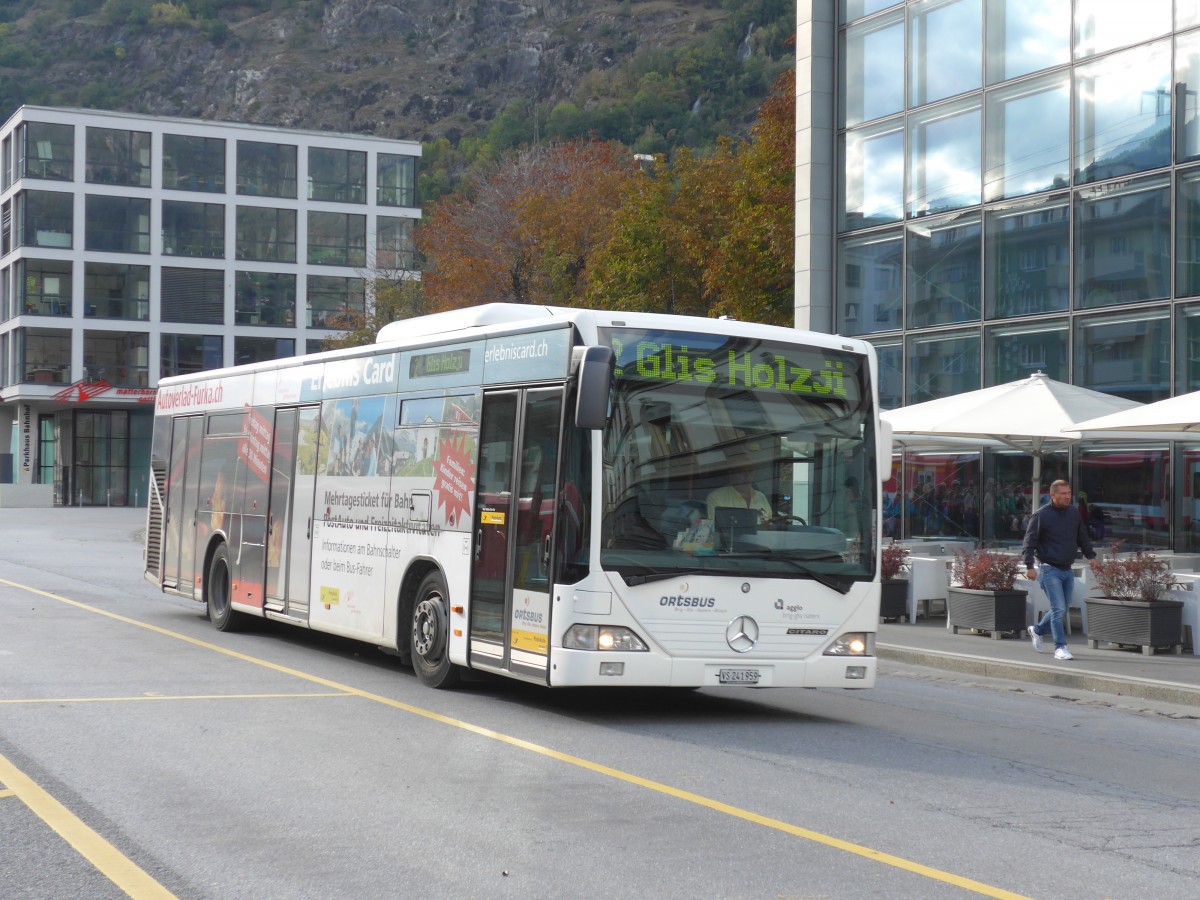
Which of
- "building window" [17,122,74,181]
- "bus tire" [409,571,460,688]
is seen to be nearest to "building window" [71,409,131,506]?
"building window" [17,122,74,181]

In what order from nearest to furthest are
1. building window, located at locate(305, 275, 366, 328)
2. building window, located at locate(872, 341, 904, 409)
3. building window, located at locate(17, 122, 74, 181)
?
building window, located at locate(872, 341, 904, 409)
building window, located at locate(17, 122, 74, 181)
building window, located at locate(305, 275, 366, 328)

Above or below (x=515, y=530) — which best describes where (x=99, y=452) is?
above

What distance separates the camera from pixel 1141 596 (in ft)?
50.3

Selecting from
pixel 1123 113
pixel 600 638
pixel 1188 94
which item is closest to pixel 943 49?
pixel 1123 113

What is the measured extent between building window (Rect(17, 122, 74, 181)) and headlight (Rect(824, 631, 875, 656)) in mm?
64979

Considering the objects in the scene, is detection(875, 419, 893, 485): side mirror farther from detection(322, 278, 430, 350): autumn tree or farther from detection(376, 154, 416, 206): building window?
detection(376, 154, 416, 206): building window

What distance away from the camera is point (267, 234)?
7188 cm

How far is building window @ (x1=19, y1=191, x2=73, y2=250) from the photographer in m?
67.7

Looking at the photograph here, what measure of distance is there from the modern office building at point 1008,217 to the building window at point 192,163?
161 ft

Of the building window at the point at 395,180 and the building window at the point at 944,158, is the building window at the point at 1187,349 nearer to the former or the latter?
the building window at the point at 944,158

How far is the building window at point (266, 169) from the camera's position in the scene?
234ft

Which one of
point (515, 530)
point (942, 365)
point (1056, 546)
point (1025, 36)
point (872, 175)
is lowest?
point (1056, 546)

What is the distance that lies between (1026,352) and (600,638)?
14977mm

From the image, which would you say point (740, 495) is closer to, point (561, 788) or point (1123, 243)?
point (561, 788)
